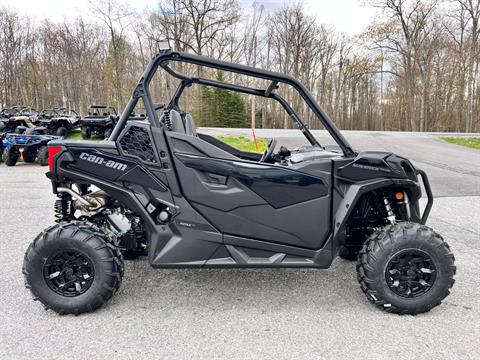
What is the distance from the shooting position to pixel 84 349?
2.22 m

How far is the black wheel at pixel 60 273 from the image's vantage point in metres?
2.60

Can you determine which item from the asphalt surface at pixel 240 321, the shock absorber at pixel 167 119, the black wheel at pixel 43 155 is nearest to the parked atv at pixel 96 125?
the black wheel at pixel 43 155

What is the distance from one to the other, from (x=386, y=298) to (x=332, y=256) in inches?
18.1

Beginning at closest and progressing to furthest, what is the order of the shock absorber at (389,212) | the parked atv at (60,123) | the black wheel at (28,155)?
the shock absorber at (389,212)
the black wheel at (28,155)
the parked atv at (60,123)

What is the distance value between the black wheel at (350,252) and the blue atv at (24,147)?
9.81 meters

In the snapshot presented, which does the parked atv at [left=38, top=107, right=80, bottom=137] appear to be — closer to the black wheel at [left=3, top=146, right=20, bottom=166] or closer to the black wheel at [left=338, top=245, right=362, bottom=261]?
the black wheel at [left=3, top=146, right=20, bottom=166]

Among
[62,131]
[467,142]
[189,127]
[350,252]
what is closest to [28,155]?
[62,131]

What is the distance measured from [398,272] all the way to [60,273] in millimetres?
2433

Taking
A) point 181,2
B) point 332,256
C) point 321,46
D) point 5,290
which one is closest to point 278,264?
point 332,256

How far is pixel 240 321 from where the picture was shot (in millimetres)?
2553

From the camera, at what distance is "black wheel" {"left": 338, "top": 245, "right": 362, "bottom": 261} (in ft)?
11.1

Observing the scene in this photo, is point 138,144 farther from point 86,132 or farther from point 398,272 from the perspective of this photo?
point 86,132

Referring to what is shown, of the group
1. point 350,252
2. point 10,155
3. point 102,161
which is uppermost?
point 102,161

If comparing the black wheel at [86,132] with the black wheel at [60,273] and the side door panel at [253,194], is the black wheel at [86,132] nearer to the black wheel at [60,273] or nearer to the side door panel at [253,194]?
the black wheel at [60,273]
